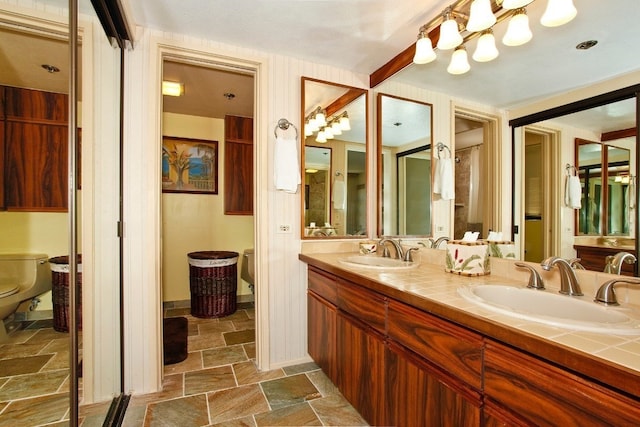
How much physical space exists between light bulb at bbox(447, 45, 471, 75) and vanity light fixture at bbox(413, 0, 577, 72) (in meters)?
0.01

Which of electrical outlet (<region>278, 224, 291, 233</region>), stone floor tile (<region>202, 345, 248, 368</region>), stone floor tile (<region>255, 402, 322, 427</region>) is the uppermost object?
electrical outlet (<region>278, 224, 291, 233</region>)

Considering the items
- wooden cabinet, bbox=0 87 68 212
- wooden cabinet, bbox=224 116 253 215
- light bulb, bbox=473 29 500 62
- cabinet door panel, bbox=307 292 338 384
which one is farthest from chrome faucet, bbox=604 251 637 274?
wooden cabinet, bbox=224 116 253 215

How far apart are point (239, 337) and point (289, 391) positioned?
104cm

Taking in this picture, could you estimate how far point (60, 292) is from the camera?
128 cm

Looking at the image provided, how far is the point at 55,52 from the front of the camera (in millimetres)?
1348

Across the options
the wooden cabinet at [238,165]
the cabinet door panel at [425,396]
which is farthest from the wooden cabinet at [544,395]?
the wooden cabinet at [238,165]

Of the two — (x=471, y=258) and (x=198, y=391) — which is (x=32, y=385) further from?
(x=471, y=258)

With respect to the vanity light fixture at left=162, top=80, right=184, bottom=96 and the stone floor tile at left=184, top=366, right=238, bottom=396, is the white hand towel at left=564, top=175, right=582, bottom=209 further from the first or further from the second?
the vanity light fixture at left=162, top=80, right=184, bottom=96

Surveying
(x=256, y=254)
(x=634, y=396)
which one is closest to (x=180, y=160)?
(x=256, y=254)

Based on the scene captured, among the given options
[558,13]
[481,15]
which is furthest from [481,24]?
[558,13]

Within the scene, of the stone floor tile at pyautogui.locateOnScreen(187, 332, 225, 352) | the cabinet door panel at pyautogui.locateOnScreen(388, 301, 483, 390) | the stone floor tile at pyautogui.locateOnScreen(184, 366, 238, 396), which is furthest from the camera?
the stone floor tile at pyautogui.locateOnScreen(187, 332, 225, 352)

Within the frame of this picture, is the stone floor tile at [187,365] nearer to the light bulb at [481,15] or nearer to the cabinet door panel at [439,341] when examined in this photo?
the cabinet door panel at [439,341]

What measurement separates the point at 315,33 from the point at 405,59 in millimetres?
658

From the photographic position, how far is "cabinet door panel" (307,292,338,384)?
1.95 m
